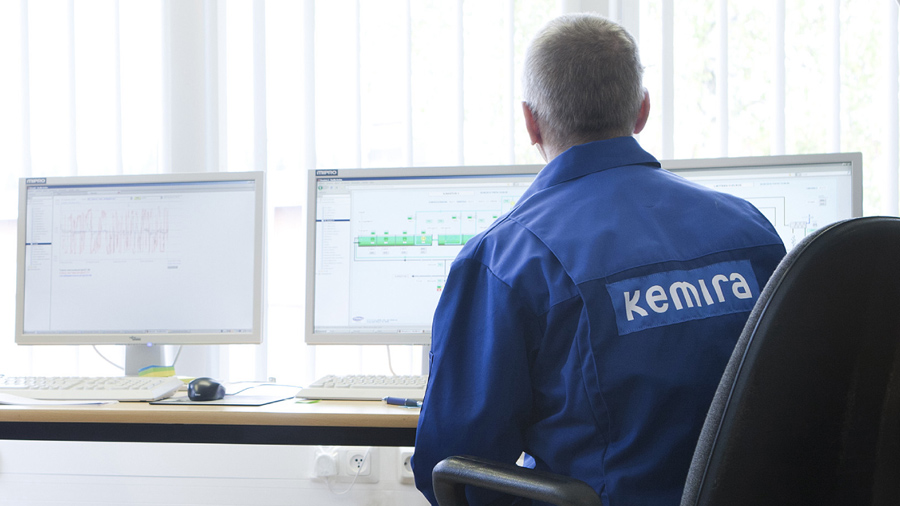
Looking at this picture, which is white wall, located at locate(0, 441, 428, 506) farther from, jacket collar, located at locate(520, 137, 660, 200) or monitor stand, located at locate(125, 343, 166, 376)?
jacket collar, located at locate(520, 137, 660, 200)

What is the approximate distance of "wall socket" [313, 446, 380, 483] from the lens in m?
1.96

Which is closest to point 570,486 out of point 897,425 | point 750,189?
point 897,425

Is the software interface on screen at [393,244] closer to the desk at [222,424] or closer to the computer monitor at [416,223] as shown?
the computer monitor at [416,223]

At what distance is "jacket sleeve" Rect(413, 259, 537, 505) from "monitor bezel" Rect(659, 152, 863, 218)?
0.88 m

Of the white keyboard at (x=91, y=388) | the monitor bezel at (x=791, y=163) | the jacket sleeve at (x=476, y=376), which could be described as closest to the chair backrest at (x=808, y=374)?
the jacket sleeve at (x=476, y=376)

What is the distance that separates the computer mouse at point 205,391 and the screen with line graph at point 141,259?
238 millimetres

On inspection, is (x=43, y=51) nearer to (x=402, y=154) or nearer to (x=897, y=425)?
(x=402, y=154)

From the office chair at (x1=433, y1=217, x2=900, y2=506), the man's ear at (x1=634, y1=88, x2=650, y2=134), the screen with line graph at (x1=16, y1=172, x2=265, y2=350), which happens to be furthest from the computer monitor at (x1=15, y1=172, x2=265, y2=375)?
the office chair at (x1=433, y1=217, x2=900, y2=506)

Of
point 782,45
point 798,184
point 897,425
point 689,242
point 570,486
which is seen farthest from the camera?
point 782,45

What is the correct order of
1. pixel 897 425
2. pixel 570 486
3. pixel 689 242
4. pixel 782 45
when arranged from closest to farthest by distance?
pixel 897 425
pixel 570 486
pixel 689 242
pixel 782 45

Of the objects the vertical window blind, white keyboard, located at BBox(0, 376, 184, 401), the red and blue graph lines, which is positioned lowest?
white keyboard, located at BBox(0, 376, 184, 401)

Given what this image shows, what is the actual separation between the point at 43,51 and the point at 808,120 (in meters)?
2.38

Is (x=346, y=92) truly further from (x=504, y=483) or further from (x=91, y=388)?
(x=504, y=483)

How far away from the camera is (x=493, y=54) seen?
2139mm
